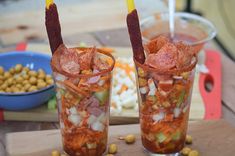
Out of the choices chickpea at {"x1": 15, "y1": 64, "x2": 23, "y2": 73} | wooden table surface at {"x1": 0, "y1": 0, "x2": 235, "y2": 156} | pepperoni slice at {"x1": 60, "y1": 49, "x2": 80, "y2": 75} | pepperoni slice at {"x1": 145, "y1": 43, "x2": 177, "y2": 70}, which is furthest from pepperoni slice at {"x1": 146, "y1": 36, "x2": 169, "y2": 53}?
chickpea at {"x1": 15, "y1": 64, "x2": 23, "y2": 73}

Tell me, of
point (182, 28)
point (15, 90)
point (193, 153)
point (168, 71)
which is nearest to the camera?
point (168, 71)

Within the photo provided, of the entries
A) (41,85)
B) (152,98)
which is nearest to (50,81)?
(41,85)

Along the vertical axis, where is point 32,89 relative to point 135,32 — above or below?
below

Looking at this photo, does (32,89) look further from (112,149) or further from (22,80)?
(112,149)

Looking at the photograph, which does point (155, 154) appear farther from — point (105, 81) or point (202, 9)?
point (202, 9)

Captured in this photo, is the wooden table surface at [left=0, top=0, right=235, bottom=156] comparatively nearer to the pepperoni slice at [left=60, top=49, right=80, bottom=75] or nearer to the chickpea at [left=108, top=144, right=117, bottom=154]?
the chickpea at [left=108, top=144, right=117, bottom=154]

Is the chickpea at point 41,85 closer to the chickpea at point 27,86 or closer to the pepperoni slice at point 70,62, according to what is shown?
the chickpea at point 27,86

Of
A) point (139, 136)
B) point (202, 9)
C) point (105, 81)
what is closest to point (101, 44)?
point (139, 136)

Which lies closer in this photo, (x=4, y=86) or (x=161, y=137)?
(x=161, y=137)
